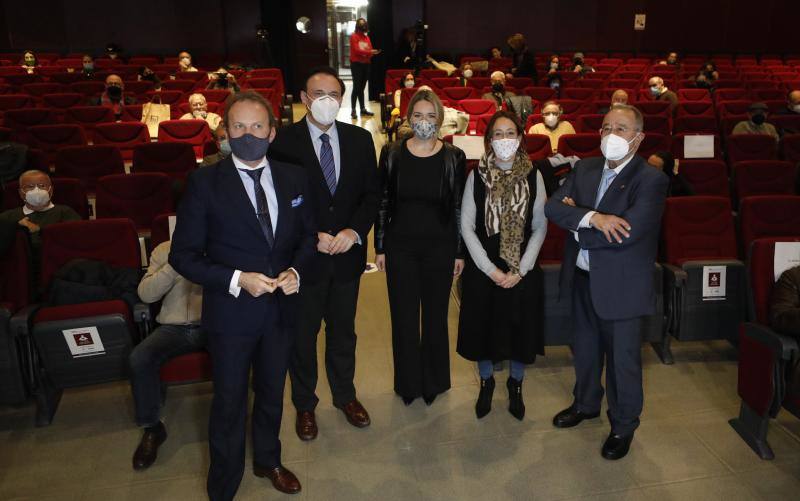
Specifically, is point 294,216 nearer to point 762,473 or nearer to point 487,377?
point 487,377

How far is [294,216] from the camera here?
2.19m

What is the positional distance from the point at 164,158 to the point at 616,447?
13.9ft

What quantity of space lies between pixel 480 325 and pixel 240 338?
47.2 inches

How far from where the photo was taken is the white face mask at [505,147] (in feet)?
8.76

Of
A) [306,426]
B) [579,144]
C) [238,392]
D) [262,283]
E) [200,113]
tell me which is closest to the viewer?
[262,283]

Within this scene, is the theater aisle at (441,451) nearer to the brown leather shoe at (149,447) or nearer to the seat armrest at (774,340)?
the brown leather shoe at (149,447)

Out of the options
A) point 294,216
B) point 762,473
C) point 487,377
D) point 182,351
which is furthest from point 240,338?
point 762,473

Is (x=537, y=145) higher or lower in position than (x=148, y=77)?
lower

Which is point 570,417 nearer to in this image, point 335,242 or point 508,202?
point 508,202

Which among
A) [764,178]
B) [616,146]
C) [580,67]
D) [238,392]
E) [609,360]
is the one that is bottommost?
[609,360]

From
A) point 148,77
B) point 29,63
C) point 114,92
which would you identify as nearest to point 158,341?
point 114,92

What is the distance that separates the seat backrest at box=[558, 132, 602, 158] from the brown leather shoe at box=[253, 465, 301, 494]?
3.82 meters

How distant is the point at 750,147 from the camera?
5.76 meters

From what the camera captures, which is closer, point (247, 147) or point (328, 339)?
point (247, 147)
